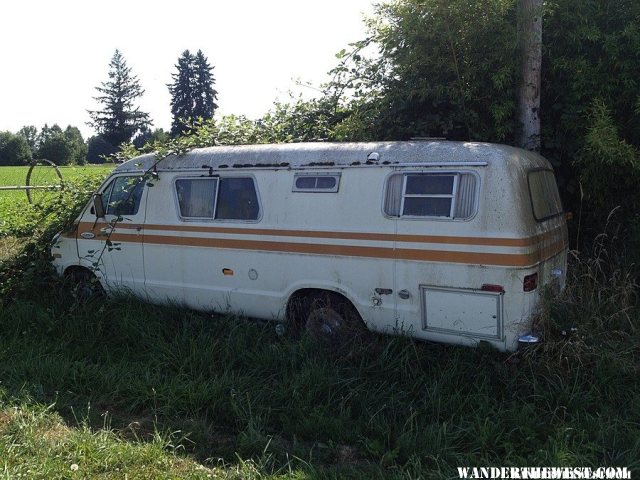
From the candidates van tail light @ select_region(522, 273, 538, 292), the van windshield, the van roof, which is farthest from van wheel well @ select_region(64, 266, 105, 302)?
the van windshield

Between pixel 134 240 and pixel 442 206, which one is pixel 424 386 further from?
pixel 134 240

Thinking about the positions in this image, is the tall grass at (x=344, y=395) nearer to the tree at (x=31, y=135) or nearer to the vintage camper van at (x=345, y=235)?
the vintage camper van at (x=345, y=235)

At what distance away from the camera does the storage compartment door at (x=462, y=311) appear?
458cm

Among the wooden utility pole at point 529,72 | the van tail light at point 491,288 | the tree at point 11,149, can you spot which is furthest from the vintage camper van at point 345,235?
the tree at point 11,149

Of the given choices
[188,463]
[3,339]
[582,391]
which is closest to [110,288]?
[3,339]

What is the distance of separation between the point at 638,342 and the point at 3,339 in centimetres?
626

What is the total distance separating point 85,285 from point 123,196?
4.16ft

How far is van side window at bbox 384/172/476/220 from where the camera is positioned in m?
4.70

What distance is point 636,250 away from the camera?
5891 mm

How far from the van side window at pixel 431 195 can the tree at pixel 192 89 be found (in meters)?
58.7

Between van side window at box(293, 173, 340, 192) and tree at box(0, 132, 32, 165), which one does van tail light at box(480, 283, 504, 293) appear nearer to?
van side window at box(293, 173, 340, 192)

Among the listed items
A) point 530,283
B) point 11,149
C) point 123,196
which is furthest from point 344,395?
point 11,149

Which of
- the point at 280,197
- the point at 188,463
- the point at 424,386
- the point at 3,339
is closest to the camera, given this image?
the point at 188,463

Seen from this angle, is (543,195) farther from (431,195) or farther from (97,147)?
(97,147)
